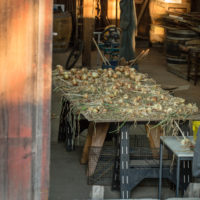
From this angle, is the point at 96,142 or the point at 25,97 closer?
the point at 25,97

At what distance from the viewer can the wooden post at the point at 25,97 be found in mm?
3902

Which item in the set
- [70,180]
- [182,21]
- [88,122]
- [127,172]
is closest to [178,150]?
[127,172]

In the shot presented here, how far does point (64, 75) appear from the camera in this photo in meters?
8.25

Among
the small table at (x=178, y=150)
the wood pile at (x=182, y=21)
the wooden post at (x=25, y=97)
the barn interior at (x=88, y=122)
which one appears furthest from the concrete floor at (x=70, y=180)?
the wood pile at (x=182, y=21)

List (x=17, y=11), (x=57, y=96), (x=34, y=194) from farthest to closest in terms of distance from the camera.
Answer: (x=57, y=96)
(x=34, y=194)
(x=17, y=11)

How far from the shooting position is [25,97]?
399 centimetres

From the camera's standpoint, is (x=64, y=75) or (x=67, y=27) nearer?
(x=64, y=75)

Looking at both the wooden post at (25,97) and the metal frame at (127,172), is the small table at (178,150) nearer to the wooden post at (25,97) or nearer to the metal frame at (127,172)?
the metal frame at (127,172)

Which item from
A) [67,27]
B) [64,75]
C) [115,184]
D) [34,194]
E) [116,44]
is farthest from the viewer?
[67,27]

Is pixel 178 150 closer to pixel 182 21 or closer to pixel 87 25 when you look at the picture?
pixel 87 25

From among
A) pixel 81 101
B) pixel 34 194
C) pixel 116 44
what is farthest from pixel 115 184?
pixel 116 44

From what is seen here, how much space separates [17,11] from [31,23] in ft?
0.42

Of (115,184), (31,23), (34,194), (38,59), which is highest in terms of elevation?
(31,23)

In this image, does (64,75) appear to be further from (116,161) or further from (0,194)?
(0,194)
